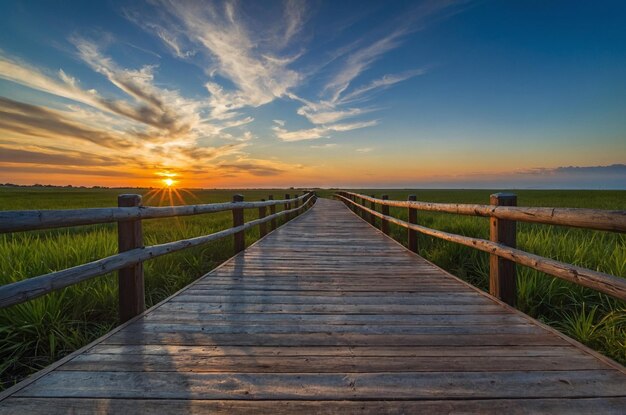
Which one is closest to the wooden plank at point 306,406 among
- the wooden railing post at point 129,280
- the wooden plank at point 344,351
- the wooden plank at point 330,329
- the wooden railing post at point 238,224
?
the wooden plank at point 344,351

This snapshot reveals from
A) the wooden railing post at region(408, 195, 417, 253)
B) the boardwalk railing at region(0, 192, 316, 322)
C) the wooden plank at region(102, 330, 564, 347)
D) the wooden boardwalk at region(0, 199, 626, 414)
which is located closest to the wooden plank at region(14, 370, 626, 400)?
the wooden boardwalk at region(0, 199, 626, 414)

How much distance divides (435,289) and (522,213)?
125cm

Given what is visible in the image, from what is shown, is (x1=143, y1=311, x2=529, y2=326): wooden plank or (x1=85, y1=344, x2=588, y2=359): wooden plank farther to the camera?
(x1=143, y1=311, x2=529, y2=326): wooden plank

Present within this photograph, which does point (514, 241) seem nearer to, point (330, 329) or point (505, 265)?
point (505, 265)

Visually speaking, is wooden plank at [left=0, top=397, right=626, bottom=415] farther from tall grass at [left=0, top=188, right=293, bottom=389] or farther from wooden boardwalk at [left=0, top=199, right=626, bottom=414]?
tall grass at [left=0, top=188, right=293, bottom=389]

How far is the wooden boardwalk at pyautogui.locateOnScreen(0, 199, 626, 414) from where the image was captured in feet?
5.49

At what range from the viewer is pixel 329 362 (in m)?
2.04

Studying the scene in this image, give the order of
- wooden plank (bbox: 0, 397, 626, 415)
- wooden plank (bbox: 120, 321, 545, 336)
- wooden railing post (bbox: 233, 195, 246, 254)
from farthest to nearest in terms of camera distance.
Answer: wooden railing post (bbox: 233, 195, 246, 254)
wooden plank (bbox: 120, 321, 545, 336)
wooden plank (bbox: 0, 397, 626, 415)

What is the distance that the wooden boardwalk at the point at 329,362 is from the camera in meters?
1.67

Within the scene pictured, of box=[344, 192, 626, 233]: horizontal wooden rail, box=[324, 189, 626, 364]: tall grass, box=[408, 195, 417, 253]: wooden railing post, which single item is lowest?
box=[324, 189, 626, 364]: tall grass

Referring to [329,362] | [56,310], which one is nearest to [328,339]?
[329,362]

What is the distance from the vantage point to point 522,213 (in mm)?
2814

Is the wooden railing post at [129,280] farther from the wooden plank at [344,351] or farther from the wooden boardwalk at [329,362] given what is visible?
the wooden plank at [344,351]

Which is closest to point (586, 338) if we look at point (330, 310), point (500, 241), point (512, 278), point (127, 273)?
point (512, 278)
